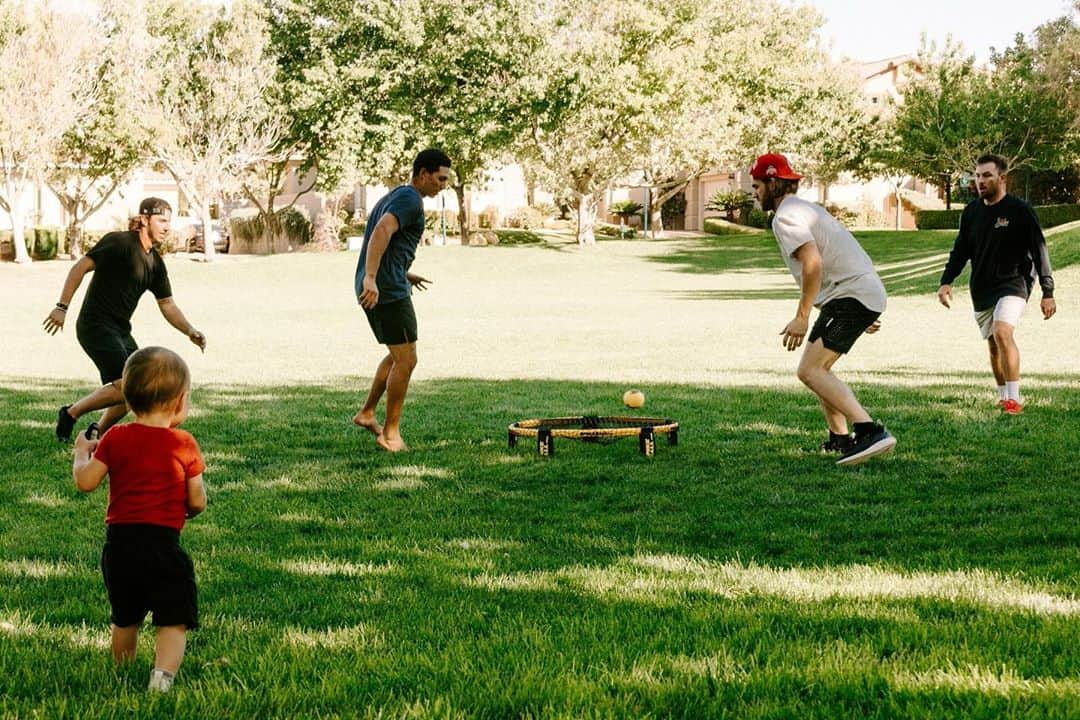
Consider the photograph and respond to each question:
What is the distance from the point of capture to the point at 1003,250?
32.7 feet

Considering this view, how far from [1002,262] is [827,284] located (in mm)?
3007

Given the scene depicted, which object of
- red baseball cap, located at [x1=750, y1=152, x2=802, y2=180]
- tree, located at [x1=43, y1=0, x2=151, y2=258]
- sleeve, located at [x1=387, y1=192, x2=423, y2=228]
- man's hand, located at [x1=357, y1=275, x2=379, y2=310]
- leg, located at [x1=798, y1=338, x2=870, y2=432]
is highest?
tree, located at [x1=43, y1=0, x2=151, y2=258]

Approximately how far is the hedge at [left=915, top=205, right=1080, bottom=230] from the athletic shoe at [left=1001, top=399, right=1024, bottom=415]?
4980 cm

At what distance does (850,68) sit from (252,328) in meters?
48.7

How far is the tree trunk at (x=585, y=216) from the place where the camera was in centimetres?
4934

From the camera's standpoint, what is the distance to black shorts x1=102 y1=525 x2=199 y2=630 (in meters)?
3.73

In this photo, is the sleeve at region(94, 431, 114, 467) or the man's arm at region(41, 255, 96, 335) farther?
the man's arm at region(41, 255, 96, 335)

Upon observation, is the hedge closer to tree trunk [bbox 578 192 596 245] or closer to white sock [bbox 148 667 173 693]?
tree trunk [bbox 578 192 596 245]

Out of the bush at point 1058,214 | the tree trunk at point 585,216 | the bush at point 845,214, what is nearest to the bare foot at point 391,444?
the tree trunk at point 585,216

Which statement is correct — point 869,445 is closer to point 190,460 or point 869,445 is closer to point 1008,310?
point 1008,310

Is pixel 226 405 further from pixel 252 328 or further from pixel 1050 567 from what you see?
pixel 252 328

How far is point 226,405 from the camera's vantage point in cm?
1143

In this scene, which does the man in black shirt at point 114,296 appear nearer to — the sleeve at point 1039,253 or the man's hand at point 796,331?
the man's hand at point 796,331

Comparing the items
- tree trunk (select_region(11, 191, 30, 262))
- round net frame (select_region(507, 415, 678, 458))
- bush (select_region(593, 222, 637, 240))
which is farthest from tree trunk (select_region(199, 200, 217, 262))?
round net frame (select_region(507, 415, 678, 458))
